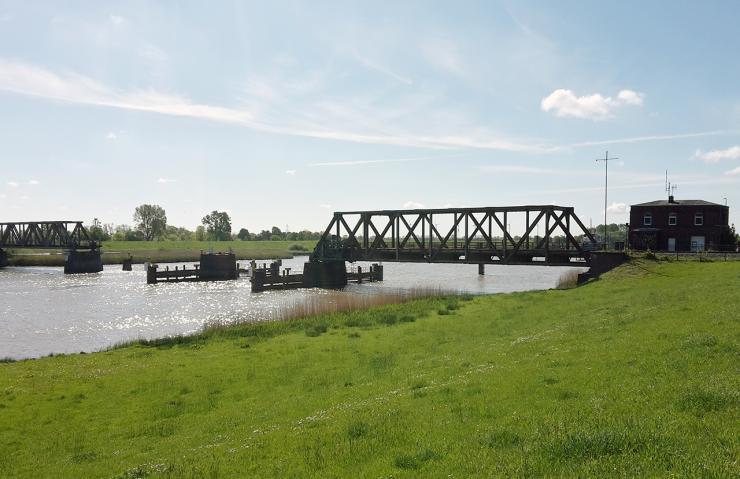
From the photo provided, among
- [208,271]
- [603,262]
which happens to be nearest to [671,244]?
[603,262]

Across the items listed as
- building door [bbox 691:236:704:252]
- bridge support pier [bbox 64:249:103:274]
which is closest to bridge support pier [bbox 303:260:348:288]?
building door [bbox 691:236:704:252]

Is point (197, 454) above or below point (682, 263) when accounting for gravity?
below

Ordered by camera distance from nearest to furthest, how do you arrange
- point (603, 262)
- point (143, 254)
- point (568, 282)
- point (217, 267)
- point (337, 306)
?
point (337, 306)
point (603, 262)
point (568, 282)
point (217, 267)
point (143, 254)

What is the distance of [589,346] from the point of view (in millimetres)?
14875

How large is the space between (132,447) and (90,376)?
27.7 feet

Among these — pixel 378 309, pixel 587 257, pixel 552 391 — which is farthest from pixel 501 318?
pixel 587 257

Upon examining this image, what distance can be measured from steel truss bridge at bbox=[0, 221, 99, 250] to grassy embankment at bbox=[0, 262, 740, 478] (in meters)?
93.5

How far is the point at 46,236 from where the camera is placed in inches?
4653

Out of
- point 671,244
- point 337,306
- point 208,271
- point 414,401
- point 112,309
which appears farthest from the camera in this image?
point 208,271

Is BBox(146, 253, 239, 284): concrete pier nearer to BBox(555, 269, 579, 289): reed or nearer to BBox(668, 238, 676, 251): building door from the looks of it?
BBox(555, 269, 579, 289): reed

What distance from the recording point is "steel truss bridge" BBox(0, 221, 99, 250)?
351ft

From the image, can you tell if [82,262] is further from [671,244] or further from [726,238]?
[726,238]

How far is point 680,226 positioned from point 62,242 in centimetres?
11246

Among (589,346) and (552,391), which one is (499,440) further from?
(589,346)
